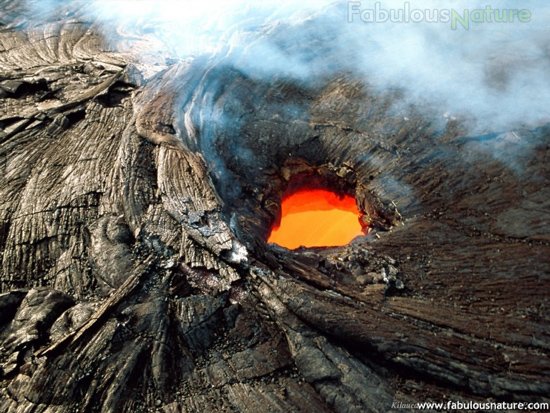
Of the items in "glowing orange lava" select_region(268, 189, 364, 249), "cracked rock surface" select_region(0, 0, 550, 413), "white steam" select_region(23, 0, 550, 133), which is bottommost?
"glowing orange lava" select_region(268, 189, 364, 249)

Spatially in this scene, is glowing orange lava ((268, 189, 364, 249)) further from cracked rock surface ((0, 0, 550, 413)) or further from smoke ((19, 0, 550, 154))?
smoke ((19, 0, 550, 154))

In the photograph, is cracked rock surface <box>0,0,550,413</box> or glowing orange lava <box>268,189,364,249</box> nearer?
cracked rock surface <box>0,0,550,413</box>

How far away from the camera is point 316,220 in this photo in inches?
256

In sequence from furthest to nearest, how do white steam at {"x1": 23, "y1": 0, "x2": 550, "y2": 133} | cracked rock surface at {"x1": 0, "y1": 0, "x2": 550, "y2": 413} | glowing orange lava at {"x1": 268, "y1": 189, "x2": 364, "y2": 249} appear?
white steam at {"x1": 23, "y1": 0, "x2": 550, "y2": 133} < glowing orange lava at {"x1": 268, "y1": 189, "x2": 364, "y2": 249} < cracked rock surface at {"x1": 0, "y1": 0, "x2": 550, "y2": 413}

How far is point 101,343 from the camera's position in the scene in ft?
12.6

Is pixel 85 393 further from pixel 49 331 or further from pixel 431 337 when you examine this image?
pixel 431 337

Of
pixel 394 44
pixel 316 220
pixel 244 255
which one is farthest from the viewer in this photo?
pixel 394 44

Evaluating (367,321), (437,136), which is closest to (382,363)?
(367,321)

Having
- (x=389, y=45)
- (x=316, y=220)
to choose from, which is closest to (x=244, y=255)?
(x=316, y=220)

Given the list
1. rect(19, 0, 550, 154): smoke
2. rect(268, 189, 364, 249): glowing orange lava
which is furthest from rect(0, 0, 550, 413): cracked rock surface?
rect(19, 0, 550, 154): smoke

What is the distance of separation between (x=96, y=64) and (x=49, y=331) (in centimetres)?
493

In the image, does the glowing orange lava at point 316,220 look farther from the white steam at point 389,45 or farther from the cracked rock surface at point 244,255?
the white steam at point 389,45

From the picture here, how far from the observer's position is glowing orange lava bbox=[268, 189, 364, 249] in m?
6.22

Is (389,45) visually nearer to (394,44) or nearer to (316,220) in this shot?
(394,44)
